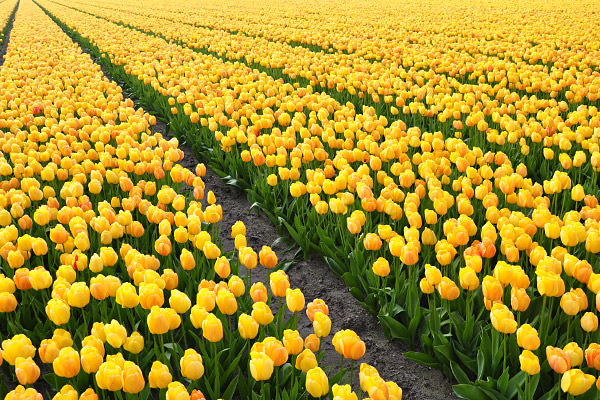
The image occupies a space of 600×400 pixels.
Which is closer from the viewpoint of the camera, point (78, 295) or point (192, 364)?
point (192, 364)

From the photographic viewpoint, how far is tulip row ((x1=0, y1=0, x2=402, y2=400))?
6.79ft

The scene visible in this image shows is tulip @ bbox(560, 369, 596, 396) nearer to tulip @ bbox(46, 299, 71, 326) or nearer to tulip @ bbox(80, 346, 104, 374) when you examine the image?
tulip @ bbox(80, 346, 104, 374)

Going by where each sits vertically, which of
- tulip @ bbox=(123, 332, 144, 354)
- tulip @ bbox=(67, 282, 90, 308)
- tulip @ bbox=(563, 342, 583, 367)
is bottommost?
tulip @ bbox=(123, 332, 144, 354)

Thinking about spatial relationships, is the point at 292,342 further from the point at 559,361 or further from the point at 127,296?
the point at 559,361

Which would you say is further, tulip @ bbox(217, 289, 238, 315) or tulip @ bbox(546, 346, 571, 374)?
tulip @ bbox(217, 289, 238, 315)

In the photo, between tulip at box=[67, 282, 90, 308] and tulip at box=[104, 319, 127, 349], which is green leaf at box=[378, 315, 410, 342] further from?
tulip at box=[67, 282, 90, 308]

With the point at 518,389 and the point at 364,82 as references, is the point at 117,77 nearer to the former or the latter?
the point at 364,82

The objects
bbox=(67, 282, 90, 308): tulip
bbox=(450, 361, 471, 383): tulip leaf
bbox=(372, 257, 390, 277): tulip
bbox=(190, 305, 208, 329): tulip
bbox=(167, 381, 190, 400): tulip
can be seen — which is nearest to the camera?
bbox=(167, 381, 190, 400): tulip

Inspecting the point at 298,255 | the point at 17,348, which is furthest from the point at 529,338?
the point at 298,255

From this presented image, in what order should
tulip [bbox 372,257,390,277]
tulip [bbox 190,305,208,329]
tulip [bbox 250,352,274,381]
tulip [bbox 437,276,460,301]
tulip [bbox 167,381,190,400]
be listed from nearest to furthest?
1. tulip [bbox 167,381,190,400]
2. tulip [bbox 250,352,274,381]
3. tulip [bbox 190,305,208,329]
4. tulip [bbox 437,276,460,301]
5. tulip [bbox 372,257,390,277]

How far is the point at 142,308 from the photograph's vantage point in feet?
9.59

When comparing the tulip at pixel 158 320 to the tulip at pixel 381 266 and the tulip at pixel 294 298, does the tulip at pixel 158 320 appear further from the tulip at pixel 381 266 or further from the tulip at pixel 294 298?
the tulip at pixel 381 266

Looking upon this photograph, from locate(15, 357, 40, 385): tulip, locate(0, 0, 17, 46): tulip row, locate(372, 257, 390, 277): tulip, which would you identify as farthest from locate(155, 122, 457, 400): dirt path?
locate(0, 0, 17, 46): tulip row

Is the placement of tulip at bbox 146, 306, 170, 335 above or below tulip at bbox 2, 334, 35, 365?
above
